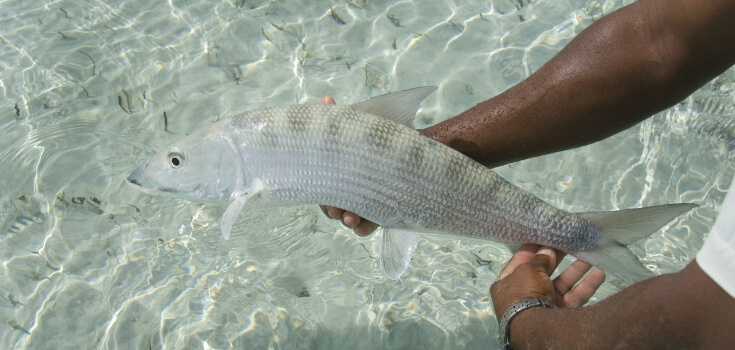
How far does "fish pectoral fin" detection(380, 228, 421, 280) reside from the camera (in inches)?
113

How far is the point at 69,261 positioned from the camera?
4012mm

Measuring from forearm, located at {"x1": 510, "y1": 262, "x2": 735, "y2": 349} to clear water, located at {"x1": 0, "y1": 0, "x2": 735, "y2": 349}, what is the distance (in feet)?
5.12

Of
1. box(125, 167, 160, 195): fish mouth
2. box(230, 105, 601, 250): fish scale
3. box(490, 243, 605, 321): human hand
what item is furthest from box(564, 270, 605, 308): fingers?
box(125, 167, 160, 195): fish mouth

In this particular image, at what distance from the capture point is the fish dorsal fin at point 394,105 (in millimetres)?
2799

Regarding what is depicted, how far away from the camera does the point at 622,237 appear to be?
2658 millimetres

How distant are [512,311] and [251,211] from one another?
7.78ft

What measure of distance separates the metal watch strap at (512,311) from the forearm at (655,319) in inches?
5.9

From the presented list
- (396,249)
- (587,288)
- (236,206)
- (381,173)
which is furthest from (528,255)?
(236,206)

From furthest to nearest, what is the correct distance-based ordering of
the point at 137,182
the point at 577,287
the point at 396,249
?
the point at 577,287
the point at 396,249
the point at 137,182

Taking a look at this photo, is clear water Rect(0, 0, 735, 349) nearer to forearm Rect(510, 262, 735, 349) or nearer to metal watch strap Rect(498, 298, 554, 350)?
metal watch strap Rect(498, 298, 554, 350)

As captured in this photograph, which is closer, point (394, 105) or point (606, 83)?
point (394, 105)

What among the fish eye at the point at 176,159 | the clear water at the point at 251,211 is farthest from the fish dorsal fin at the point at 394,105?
the clear water at the point at 251,211

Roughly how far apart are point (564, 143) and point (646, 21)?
79 centimetres

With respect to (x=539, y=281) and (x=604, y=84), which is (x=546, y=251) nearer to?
(x=539, y=281)
